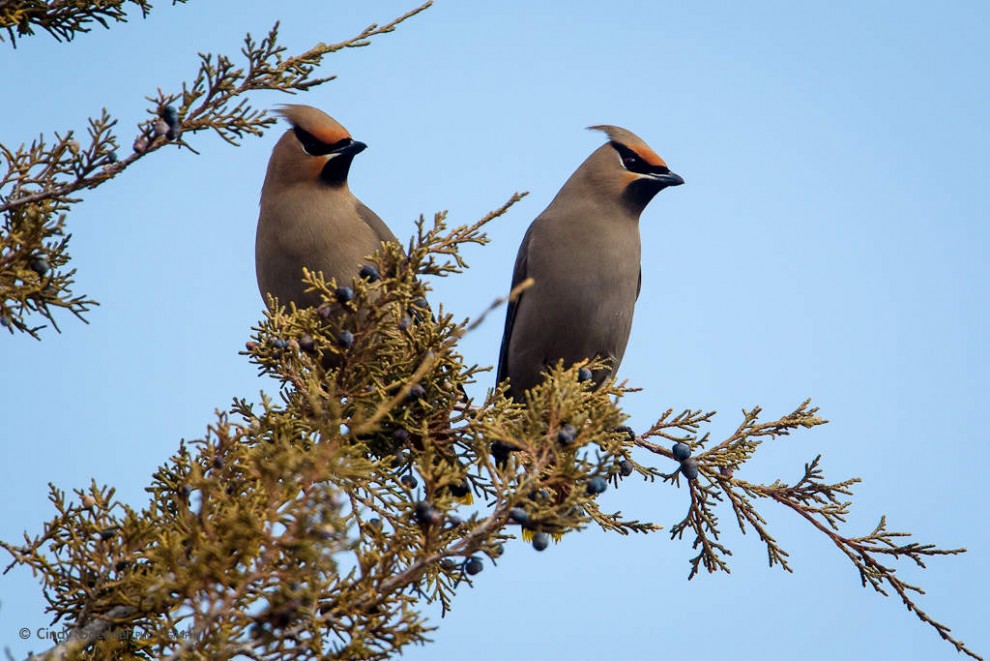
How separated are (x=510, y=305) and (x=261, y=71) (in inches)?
95.5

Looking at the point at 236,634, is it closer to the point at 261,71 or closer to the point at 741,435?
the point at 261,71

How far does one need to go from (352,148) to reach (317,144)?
180 millimetres

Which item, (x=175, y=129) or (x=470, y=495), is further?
(x=470, y=495)

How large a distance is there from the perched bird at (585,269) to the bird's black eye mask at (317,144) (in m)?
1.08

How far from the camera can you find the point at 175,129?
130 inches

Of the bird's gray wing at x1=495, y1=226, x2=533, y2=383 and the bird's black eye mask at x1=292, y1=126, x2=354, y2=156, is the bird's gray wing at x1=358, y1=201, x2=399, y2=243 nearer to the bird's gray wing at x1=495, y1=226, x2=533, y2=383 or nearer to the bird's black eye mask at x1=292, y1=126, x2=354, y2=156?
the bird's black eye mask at x1=292, y1=126, x2=354, y2=156

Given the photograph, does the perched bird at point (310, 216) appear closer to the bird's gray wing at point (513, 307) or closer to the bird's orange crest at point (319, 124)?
the bird's orange crest at point (319, 124)

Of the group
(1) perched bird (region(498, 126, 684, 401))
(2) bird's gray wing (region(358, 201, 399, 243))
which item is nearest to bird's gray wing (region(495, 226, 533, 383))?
(1) perched bird (region(498, 126, 684, 401))

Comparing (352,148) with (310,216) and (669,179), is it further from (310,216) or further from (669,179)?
(669,179)

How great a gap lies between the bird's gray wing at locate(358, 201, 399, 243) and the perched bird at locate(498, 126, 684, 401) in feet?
2.42

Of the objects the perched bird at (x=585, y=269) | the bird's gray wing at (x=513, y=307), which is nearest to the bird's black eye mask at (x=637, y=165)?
the perched bird at (x=585, y=269)

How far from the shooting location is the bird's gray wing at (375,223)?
518cm

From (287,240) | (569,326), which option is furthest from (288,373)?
(569,326)

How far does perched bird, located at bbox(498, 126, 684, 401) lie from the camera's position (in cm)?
548
